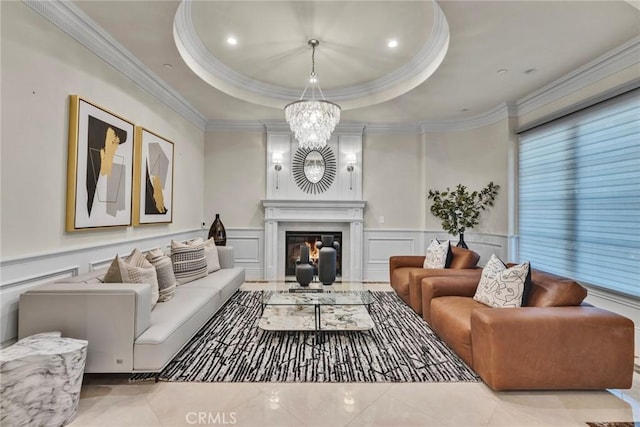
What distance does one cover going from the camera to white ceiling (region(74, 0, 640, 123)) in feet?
8.21

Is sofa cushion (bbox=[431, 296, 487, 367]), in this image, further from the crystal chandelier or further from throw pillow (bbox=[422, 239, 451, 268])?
the crystal chandelier

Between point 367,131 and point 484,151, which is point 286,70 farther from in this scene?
point 484,151

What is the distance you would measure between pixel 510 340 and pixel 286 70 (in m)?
3.71

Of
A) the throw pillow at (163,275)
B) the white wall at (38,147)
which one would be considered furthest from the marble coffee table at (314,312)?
the white wall at (38,147)

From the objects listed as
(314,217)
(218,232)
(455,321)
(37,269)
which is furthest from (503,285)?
(218,232)

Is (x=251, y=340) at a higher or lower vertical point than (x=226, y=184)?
lower

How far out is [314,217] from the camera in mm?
5395

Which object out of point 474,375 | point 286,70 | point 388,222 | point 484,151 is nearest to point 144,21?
point 286,70

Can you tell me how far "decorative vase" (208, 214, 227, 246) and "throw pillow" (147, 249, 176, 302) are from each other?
7.27 feet

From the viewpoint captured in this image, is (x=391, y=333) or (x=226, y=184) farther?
(x=226, y=184)

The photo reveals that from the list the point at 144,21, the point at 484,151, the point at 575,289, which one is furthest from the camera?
the point at 484,151

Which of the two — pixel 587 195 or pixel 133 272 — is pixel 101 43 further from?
pixel 587 195

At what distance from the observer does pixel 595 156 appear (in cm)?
325

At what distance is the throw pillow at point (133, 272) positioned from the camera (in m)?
2.34
